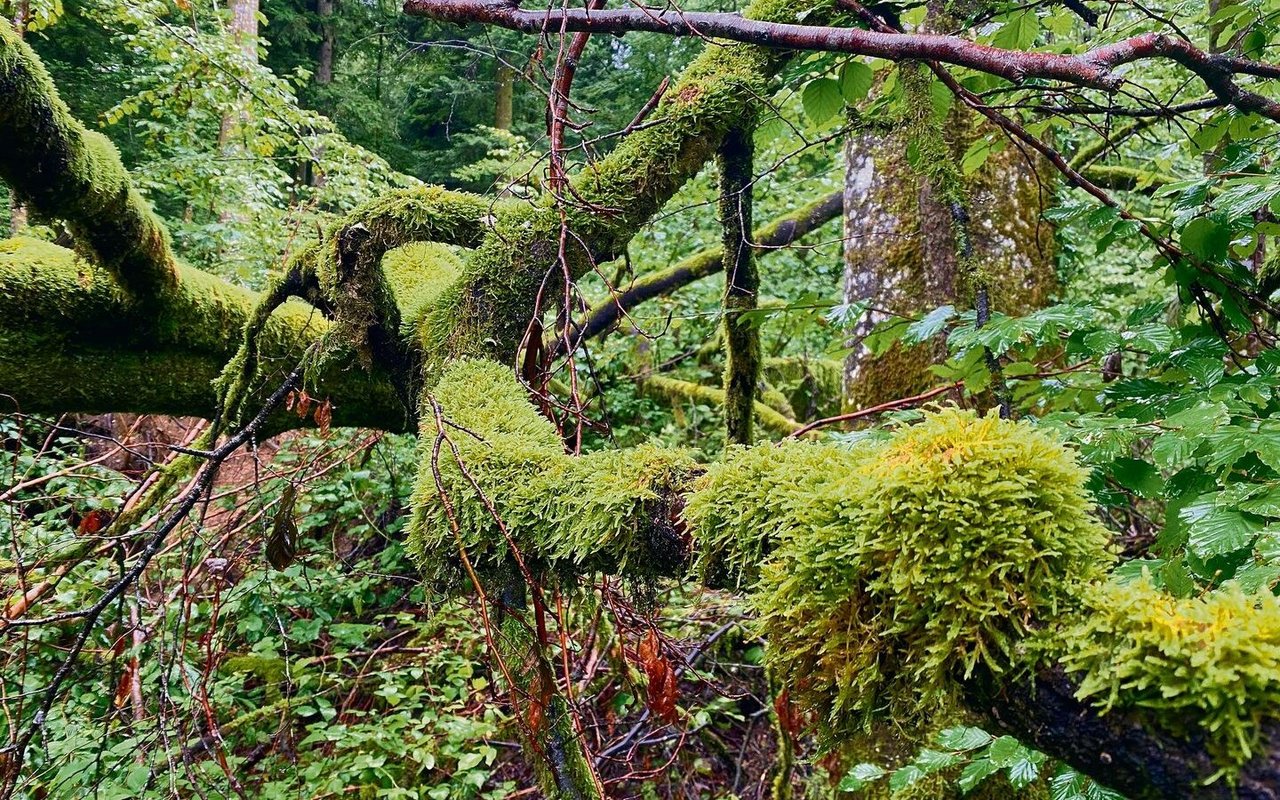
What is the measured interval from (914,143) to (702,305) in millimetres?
4939

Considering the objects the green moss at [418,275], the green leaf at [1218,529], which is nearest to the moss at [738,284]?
the green moss at [418,275]

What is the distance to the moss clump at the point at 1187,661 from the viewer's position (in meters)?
0.55

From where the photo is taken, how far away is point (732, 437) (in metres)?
2.68

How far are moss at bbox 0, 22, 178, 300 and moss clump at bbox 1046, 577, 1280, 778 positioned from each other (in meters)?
2.83

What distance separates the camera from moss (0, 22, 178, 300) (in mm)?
2016

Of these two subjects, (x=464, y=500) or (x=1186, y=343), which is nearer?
(x=464, y=500)

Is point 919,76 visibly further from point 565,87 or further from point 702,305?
point 702,305

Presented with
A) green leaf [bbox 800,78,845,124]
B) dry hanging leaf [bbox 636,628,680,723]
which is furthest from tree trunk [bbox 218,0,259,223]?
dry hanging leaf [bbox 636,628,680,723]

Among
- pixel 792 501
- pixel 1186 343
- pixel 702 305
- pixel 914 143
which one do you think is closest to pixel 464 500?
pixel 792 501

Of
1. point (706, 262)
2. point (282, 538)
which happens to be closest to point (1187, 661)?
point (282, 538)

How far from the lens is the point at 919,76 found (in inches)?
66.2

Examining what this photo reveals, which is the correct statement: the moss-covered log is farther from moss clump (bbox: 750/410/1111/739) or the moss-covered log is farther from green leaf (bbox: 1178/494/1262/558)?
green leaf (bbox: 1178/494/1262/558)

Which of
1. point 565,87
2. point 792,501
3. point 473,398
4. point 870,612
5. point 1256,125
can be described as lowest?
point 870,612

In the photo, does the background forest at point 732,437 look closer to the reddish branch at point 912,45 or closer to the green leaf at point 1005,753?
the green leaf at point 1005,753
